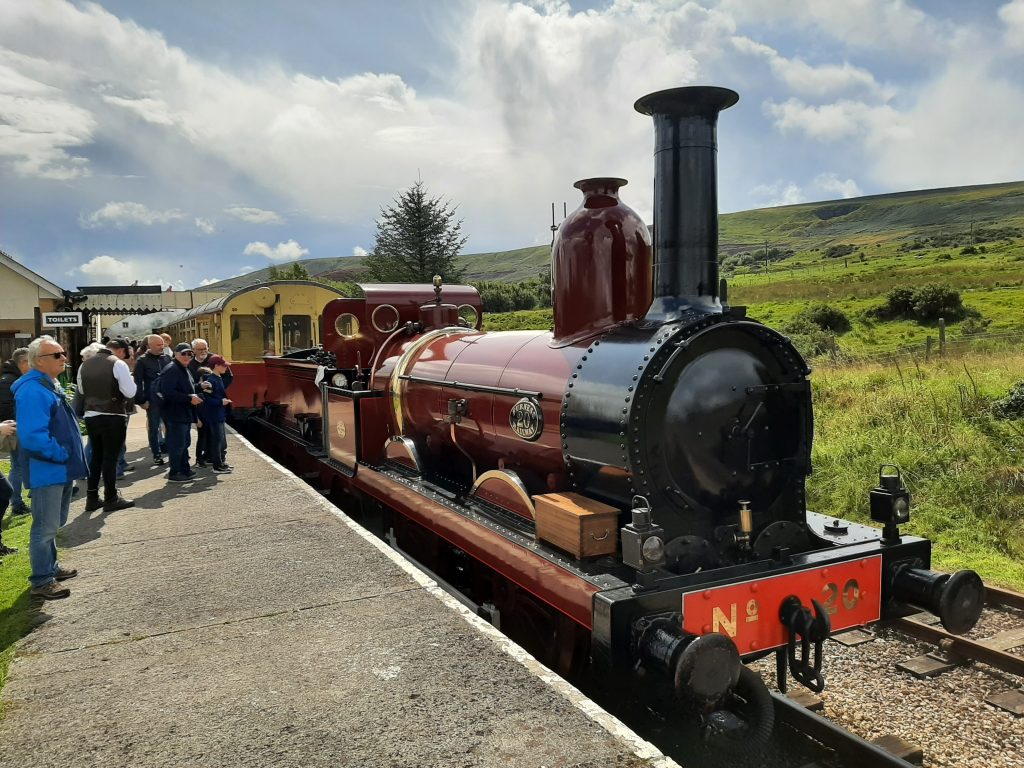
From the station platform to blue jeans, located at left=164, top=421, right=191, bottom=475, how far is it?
8.04 feet

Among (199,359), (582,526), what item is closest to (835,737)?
(582,526)

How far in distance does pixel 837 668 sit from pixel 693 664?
6.75 ft

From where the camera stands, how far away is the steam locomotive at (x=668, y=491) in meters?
3.13

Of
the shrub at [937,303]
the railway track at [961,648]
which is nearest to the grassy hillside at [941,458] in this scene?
the railway track at [961,648]

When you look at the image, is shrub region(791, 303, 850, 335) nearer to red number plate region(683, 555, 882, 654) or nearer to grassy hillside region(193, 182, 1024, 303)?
red number plate region(683, 555, 882, 654)

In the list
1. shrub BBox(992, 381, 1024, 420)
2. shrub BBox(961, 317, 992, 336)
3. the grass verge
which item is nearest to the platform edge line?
the grass verge

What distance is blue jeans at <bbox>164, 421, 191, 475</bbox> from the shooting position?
7.55 metres

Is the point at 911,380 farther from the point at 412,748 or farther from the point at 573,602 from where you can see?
the point at 412,748

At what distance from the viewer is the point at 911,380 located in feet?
36.0

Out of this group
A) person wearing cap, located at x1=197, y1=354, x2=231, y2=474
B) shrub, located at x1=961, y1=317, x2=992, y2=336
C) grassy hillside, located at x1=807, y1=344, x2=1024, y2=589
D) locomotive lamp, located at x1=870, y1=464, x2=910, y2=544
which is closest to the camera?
locomotive lamp, located at x1=870, y1=464, x2=910, y2=544

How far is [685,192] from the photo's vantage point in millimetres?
3709

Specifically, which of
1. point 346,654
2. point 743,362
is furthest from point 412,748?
point 743,362

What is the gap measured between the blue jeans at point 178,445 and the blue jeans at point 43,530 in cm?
321

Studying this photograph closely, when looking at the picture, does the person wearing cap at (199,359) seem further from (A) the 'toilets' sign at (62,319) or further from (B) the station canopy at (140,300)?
(B) the station canopy at (140,300)
